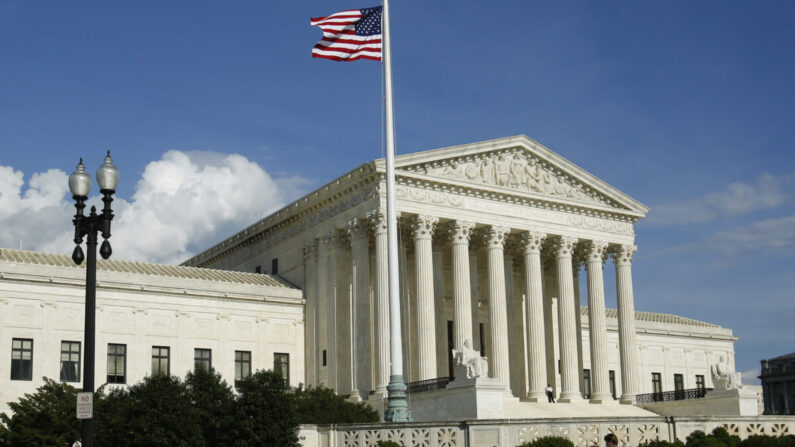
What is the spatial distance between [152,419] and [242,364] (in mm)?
27343

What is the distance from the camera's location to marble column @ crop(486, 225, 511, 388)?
55.3 m

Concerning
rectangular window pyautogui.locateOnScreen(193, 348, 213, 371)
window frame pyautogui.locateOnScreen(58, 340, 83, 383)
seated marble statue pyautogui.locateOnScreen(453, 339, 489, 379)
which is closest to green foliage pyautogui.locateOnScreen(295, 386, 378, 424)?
seated marble statue pyautogui.locateOnScreen(453, 339, 489, 379)

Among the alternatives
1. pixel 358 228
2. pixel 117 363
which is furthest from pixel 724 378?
pixel 117 363

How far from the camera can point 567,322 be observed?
5922 centimetres

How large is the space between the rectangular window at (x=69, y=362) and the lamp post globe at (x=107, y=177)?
1261 inches

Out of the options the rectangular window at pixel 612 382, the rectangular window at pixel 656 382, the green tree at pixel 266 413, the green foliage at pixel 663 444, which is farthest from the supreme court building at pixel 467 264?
the green foliage at pixel 663 444

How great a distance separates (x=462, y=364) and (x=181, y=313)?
1873 centimetres

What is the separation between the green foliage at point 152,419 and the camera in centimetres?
2964

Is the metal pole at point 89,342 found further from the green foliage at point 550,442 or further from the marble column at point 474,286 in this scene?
the marble column at point 474,286

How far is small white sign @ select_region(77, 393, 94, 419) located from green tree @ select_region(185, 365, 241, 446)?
10037 millimetres

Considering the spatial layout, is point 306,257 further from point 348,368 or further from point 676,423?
point 676,423

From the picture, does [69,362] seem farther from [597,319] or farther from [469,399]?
[597,319]

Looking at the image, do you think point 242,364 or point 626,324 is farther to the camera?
point 626,324

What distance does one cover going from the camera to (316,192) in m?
58.3
